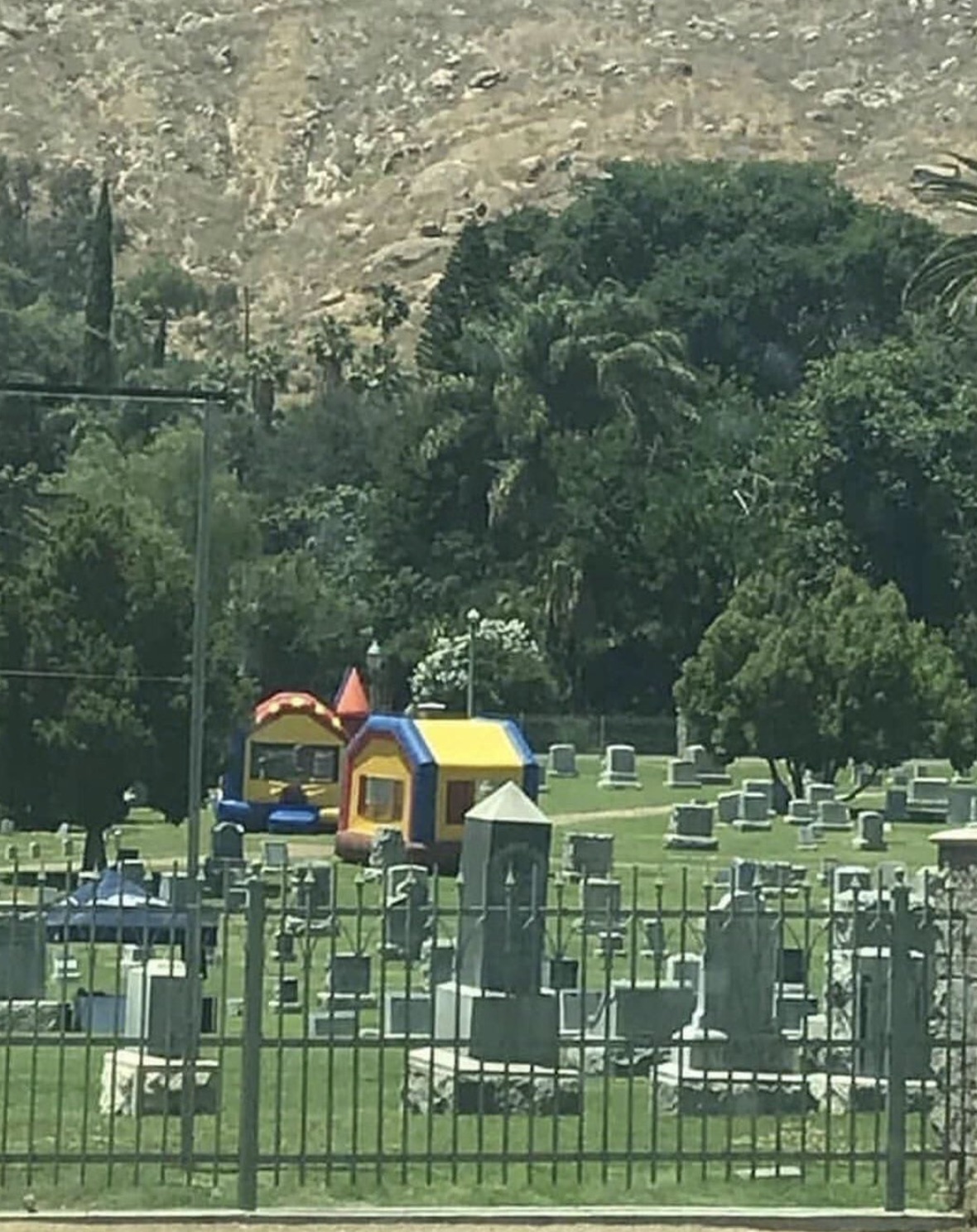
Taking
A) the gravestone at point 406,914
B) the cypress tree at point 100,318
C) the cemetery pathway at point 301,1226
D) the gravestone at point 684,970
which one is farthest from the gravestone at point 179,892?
the cypress tree at point 100,318

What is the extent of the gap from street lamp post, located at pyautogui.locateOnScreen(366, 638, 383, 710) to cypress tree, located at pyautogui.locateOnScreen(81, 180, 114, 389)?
16468 millimetres

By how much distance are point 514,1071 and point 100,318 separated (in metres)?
76.9

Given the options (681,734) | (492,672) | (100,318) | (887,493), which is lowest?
(681,734)

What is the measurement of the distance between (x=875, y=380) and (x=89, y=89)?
77.2 meters

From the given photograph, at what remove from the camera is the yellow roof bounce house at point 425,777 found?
44.3 meters

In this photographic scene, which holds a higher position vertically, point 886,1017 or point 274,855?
point 274,855

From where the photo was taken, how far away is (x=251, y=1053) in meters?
Result: 13.1

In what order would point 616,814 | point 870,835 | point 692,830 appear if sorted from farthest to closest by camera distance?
point 616,814 → point 870,835 → point 692,830

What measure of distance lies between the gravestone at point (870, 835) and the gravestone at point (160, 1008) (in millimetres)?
27605

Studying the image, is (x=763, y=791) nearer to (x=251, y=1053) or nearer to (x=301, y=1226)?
(x=251, y=1053)

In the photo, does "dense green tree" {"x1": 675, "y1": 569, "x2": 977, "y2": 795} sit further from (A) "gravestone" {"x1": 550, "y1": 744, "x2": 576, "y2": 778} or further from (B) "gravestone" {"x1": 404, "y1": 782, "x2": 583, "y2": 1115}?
(B) "gravestone" {"x1": 404, "y1": 782, "x2": 583, "y2": 1115}

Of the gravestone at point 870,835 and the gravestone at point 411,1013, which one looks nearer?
the gravestone at point 411,1013

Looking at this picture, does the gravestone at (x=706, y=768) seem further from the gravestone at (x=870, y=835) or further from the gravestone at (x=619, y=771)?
the gravestone at (x=870, y=835)

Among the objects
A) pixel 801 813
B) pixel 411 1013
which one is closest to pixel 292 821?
pixel 801 813
